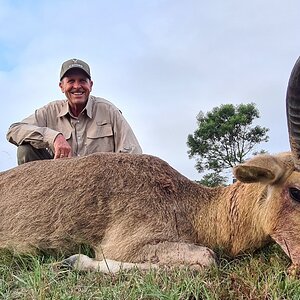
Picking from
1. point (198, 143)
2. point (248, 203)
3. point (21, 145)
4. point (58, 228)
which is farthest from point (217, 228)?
point (198, 143)

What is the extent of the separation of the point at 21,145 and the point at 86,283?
4.13 m

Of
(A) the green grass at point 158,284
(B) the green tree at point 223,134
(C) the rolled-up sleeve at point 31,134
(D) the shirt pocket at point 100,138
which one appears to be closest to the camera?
(A) the green grass at point 158,284

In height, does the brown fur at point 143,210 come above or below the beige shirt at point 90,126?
below

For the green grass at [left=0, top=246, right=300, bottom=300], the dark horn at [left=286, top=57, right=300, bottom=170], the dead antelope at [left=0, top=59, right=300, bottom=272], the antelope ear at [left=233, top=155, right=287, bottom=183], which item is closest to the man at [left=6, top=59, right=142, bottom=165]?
the dead antelope at [left=0, top=59, right=300, bottom=272]

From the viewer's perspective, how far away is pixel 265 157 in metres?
5.41

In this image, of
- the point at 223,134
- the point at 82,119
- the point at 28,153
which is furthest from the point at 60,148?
the point at 223,134

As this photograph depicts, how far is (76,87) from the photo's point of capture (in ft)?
27.6

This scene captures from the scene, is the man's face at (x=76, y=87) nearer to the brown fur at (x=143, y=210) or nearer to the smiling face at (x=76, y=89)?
the smiling face at (x=76, y=89)

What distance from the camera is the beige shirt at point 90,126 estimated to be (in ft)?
27.4

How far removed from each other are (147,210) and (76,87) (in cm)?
348

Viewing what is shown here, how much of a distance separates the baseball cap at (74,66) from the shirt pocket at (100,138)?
813mm

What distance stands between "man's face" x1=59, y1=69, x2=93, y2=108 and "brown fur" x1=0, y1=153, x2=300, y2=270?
236 centimetres

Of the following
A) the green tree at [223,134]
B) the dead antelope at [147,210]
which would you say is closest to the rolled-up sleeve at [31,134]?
the dead antelope at [147,210]

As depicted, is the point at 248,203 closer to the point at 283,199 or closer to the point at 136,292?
the point at 283,199
